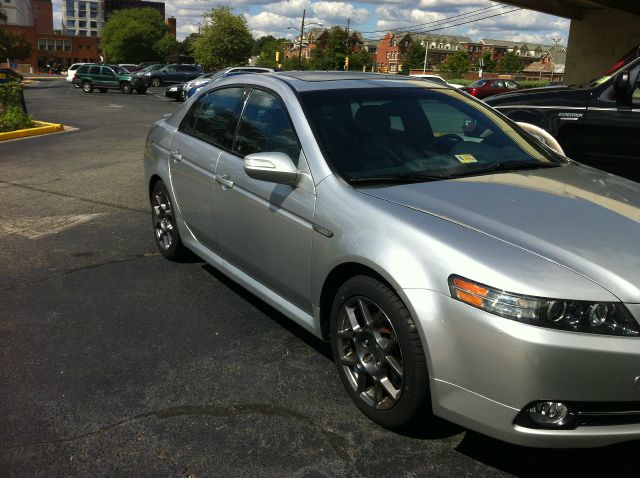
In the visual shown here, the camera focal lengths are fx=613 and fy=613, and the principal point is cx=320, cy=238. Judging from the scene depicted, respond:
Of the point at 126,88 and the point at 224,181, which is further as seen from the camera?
the point at 126,88

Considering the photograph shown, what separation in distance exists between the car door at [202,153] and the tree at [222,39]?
2563 inches

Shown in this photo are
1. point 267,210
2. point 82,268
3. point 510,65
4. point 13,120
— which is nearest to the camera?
point 267,210

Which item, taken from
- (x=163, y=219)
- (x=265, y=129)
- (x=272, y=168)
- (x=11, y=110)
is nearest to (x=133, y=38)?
(x=11, y=110)

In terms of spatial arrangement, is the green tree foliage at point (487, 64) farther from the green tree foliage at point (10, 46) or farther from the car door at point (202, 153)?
the car door at point (202, 153)

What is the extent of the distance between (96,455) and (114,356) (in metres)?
0.99

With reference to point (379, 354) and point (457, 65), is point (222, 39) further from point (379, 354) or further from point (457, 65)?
point (379, 354)

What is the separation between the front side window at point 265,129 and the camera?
360 cm

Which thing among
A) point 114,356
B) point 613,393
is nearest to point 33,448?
point 114,356

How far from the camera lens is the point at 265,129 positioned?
387 cm

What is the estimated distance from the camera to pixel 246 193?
379 centimetres

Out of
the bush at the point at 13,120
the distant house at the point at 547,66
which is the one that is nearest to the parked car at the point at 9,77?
the bush at the point at 13,120

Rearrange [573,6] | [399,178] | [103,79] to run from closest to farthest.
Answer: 1. [399,178]
2. [573,6]
3. [103,79]

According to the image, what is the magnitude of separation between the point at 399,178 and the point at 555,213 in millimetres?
807

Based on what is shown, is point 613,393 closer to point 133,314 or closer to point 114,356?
point 114,356
